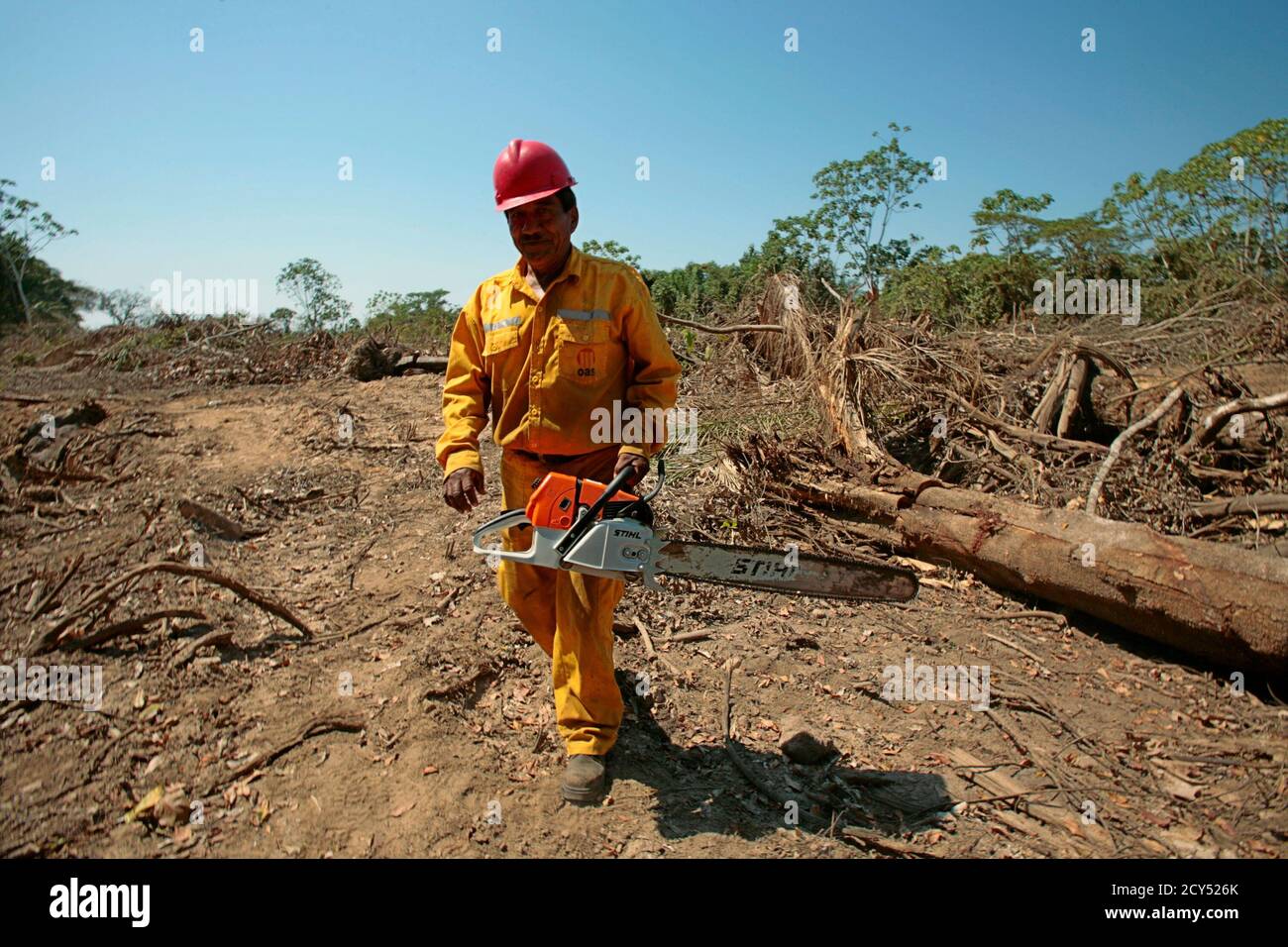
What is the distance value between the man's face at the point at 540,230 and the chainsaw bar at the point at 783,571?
106 centimetres

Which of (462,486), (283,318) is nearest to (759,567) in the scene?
(462,486)

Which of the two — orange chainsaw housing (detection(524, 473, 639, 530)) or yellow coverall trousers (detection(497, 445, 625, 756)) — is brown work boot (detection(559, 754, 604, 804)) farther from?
orange chainsaw housing (detection(524, 473, 639, 530))

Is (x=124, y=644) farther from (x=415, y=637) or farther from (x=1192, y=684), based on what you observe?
(x=1192, y=684)

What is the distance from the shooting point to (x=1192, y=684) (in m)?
3.60

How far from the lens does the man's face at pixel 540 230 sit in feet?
8.75

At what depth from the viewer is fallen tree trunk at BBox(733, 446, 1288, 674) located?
331cm

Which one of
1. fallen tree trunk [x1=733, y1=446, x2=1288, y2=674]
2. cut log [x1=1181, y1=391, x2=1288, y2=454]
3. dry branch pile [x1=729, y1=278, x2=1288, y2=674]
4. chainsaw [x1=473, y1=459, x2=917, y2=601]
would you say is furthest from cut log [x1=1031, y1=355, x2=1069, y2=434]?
chainsaw [x1=473, y1=459, x2=917, y2=601]

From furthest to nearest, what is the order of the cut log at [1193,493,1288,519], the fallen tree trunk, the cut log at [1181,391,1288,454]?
the cut log at [1181,391,1288,454] → the cut log at [1193,493,1288,519] → the fallen tree trunk

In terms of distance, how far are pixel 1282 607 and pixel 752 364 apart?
15.9ft

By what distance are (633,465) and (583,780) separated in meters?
1.10

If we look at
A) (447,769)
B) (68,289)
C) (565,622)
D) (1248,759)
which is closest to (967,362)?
(1248,759)

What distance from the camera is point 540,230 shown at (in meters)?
2.68

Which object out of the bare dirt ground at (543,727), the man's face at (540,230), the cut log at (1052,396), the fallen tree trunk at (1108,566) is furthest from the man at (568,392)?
the cut log at (1052,396)

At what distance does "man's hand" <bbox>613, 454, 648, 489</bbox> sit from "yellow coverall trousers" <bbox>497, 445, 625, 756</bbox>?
8.9 inches
